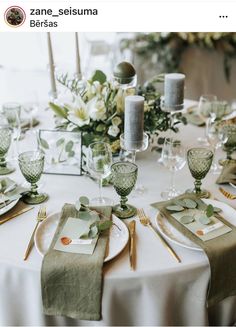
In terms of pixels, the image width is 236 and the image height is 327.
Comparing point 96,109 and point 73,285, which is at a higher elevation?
point 96,109

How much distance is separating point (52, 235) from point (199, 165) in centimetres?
45

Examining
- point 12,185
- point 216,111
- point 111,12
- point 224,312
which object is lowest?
point 224,312

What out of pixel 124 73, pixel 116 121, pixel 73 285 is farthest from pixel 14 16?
pixel 73 285

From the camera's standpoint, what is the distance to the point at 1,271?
958 mm

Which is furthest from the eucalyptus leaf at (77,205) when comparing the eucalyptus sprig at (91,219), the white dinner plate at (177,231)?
the white dinner plate at (177,231)

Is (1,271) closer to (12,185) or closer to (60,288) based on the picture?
(60,288)

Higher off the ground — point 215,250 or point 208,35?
point 208,35

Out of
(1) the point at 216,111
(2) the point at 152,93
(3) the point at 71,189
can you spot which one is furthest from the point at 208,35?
(3) the point at 71,189

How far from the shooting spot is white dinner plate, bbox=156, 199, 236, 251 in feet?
3.28

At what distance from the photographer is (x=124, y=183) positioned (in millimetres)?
1097

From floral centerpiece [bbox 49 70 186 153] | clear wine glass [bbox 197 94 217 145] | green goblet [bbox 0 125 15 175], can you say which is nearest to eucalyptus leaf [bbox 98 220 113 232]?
floral centerpiece [bbox 49 70 186 153]

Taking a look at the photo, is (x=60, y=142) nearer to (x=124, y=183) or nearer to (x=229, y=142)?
(x=124, y=183)

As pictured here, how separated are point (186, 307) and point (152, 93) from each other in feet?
2.48

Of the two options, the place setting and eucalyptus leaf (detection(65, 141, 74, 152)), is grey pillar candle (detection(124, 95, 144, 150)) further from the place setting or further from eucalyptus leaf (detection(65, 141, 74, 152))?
eucalyptus leaf (detection(65, 141, 74, 152))
